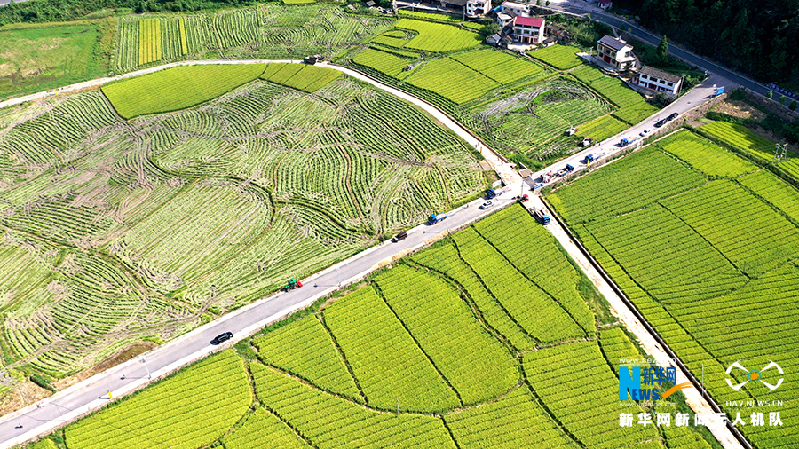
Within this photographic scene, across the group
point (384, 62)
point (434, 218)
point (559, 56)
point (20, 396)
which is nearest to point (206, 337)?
point (20, 396)

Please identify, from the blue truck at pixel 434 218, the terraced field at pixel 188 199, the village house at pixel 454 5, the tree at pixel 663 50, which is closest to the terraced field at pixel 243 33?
the village house at pixel 454 5

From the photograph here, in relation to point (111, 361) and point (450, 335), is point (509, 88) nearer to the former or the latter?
point (450, 335)

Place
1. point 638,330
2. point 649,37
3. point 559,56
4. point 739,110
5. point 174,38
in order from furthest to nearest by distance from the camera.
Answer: point 174,38, point 649,37, point 559,56, point 739,110, point 638,330

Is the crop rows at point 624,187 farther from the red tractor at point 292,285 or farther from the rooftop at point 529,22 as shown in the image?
the rooftop at point 529,22

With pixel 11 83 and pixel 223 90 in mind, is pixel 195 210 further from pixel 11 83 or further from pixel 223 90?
pixel 11 83

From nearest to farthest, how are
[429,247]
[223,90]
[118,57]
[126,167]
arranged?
1. [429,247]
2. [126,167]
3. [223,90]
4. [118,57]

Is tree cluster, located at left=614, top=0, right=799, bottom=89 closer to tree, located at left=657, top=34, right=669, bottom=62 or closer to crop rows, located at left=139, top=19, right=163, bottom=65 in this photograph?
tree, located at left=657, top=34, right=669, bottom=62

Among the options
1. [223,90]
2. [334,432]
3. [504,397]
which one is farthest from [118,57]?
[504,397]
